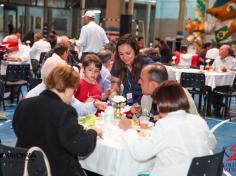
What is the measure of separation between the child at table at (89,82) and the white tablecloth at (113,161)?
1499mm

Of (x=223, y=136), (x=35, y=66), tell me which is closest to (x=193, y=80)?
(x=223, y=136)

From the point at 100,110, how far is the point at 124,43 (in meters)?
0.78

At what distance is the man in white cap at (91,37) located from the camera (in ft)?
27.6

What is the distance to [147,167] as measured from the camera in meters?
2.78

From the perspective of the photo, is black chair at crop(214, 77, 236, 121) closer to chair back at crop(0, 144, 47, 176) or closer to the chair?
the chair

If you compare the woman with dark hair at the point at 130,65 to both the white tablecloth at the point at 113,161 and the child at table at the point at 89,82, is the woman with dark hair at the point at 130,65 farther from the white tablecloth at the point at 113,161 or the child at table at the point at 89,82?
the white tablecloth at the point at 113,161

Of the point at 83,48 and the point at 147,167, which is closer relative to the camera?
the point at 147,167

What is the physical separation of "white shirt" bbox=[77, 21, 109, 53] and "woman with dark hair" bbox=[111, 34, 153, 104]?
13.8ft

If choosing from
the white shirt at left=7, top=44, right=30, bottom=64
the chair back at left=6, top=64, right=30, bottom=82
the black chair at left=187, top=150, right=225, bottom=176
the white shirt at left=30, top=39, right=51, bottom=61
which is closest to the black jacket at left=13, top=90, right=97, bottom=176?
the black chair at left=187, top=150, right=225, bottom=176

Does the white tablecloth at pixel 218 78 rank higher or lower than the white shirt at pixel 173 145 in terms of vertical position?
lower

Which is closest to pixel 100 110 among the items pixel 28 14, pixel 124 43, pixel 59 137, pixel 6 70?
pixel 124 43

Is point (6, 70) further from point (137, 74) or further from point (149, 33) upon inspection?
point (149, 33)

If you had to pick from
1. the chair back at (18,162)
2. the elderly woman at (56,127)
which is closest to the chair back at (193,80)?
the elderly woman at (56,127)

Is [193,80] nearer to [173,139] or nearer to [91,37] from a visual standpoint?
[91,37]
